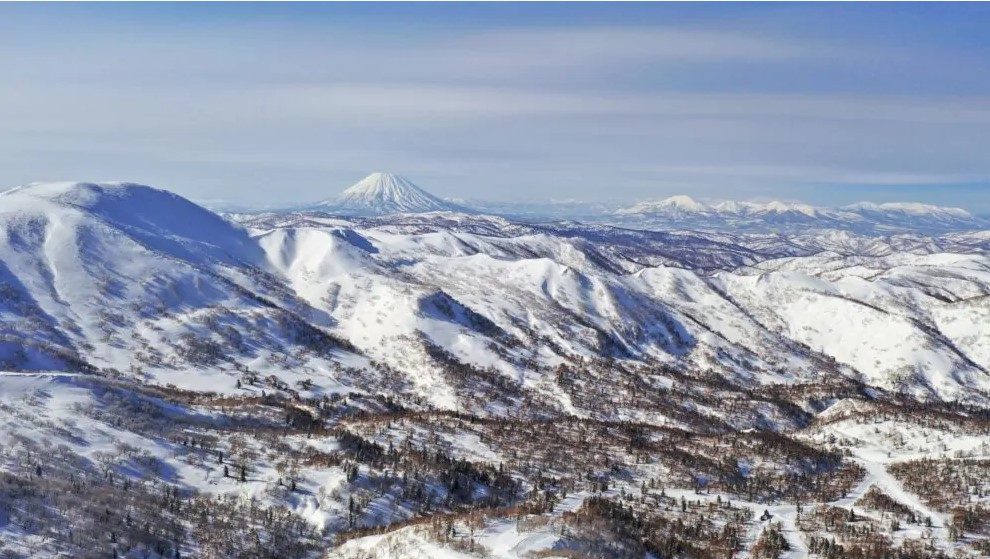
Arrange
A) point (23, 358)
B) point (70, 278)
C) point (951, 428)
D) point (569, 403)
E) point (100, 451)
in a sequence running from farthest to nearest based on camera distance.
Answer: point (70, 278) < point (569, 403) < point (951, 428) < point (23, 358) < point (100, 451)

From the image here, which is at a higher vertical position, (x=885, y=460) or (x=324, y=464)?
(x=324, y=464)

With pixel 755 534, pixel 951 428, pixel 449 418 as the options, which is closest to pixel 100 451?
pixel 449 418

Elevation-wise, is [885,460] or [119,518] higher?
[119,518]

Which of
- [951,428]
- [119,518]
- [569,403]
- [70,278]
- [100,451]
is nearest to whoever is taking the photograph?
[119,518]

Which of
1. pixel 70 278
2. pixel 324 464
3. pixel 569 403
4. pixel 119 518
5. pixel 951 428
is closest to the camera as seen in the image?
pixel 119 518

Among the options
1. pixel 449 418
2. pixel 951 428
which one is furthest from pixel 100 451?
pixel 951 428

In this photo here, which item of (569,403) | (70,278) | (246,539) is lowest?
(569,403)

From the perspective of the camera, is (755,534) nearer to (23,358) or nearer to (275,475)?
(275,475)

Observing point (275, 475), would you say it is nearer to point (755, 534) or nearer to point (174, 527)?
point (174, 527)

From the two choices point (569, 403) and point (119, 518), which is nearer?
point (119, 518)
